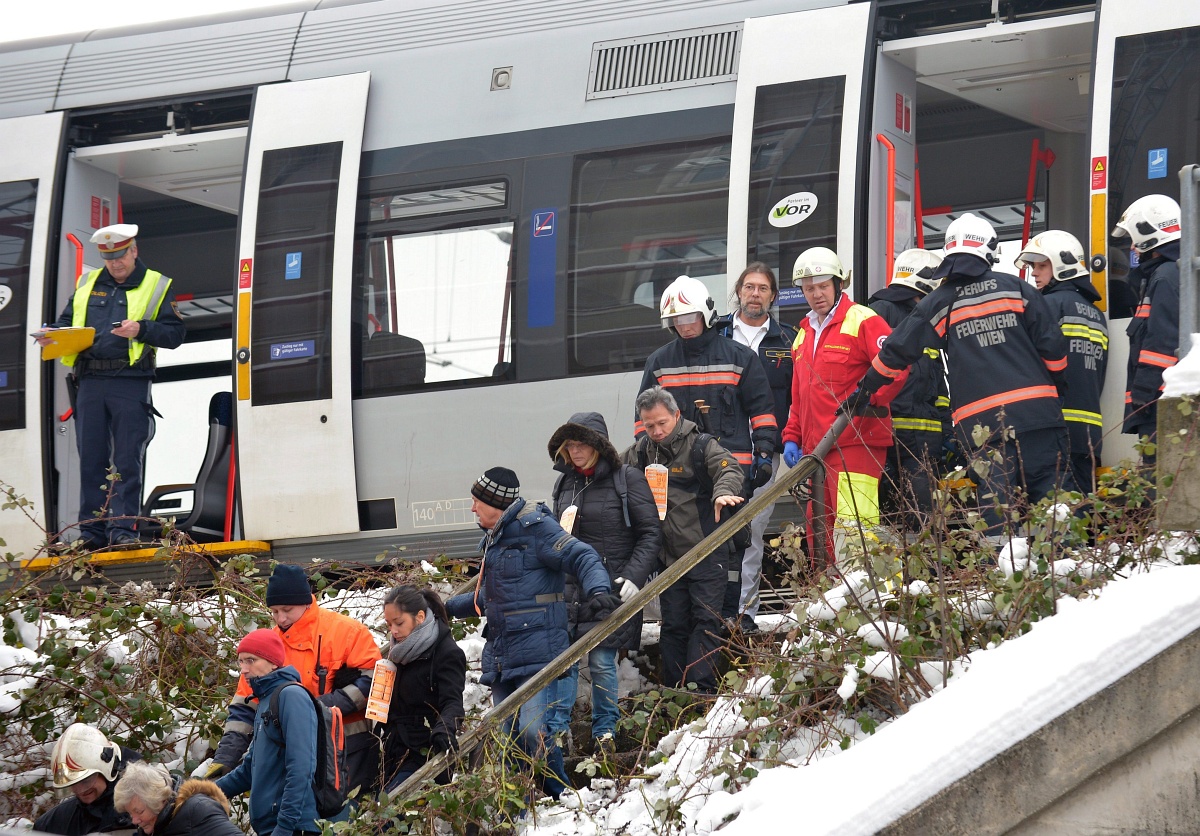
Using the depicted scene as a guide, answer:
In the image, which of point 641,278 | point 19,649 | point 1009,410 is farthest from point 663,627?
point 19,649

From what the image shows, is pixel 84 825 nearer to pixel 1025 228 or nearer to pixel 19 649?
pixel 19 649

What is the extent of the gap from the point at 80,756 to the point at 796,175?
15.1 feet

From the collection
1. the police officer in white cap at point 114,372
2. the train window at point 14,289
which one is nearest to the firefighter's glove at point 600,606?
the police officer in white cap at point 114,372

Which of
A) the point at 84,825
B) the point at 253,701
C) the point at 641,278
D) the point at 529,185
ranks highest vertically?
the point at 529,185

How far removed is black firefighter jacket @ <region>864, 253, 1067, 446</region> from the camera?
6465mm

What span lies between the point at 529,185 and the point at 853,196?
2.01m

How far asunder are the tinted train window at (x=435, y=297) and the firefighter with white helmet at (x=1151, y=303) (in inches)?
139

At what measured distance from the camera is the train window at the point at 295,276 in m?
9.09

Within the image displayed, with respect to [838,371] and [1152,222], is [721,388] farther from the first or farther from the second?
[1152,222]

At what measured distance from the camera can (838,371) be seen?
704 centimetres

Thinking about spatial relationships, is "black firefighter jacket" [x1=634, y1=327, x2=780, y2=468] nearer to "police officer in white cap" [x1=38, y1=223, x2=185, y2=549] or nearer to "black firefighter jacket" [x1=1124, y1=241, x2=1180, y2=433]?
"black firefighter jacket" [x1=1124, y1=241, x2=1180, y2=433]

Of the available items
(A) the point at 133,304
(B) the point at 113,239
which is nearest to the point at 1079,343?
(A) the point at 133,304

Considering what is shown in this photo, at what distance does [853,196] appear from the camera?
25.8 feet

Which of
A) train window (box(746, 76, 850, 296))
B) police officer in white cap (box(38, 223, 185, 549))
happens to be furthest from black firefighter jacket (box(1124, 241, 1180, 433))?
police officer in white cap (box(38, 223, 185, 549))
